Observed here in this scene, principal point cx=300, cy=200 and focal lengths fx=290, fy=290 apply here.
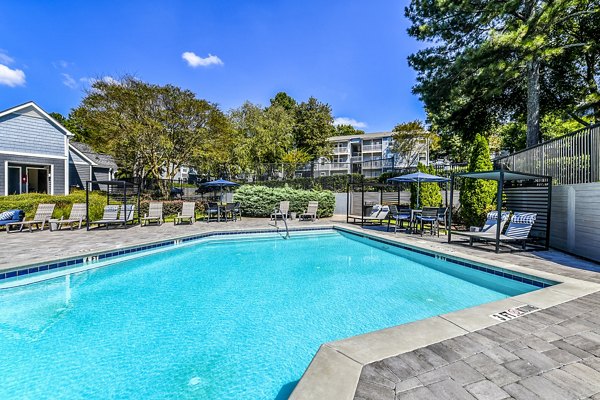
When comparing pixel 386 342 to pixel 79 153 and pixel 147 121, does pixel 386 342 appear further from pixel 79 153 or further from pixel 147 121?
pixel 79 153

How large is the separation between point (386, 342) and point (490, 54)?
437 inches

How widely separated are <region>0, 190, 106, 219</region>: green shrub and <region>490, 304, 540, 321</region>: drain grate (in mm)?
13381

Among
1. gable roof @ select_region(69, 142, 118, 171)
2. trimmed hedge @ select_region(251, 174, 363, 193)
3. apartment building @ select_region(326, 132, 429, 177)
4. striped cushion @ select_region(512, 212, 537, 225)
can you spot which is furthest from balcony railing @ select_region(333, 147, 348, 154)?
striped cushion @ select_region(512, 212, 537, 225)

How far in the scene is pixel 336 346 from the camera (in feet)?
7.73

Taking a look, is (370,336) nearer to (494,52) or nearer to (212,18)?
(494,52)

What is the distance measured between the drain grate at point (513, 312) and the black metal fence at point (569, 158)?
14.3 feet

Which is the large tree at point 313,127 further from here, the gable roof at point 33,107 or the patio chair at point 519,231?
the patio chair at point 519,231

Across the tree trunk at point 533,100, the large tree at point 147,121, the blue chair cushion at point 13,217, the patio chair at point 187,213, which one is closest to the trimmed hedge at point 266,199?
the patio chair at point 187,213

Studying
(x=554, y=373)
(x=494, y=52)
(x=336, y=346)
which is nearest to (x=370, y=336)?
(x=336, y=346)

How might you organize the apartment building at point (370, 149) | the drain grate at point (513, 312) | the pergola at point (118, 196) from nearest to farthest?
the drain grate at point (513, 312), the pergola at point (118, 196), the apartment building at point (370, 149)

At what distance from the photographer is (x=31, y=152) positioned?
14.7 m

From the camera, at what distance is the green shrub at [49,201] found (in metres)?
10.4

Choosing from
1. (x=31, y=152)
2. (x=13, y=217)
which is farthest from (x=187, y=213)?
(x=31, y=152)

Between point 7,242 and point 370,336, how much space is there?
31.9ft
